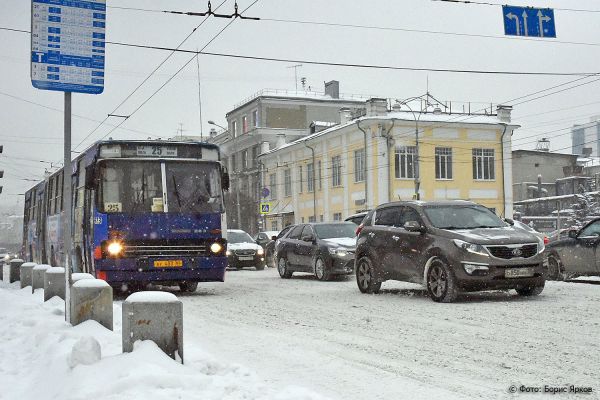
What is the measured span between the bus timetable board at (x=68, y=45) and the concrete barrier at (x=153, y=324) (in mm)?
3617

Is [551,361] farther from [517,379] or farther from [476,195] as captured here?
[476,195]

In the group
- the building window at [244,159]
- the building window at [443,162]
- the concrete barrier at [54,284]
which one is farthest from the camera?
the building window at [244,159]

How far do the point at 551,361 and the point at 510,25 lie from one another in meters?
10.6

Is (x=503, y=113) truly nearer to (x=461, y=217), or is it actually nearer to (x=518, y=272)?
(x=461, y=217)

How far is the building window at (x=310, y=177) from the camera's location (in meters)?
52.6

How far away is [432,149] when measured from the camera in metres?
46.8

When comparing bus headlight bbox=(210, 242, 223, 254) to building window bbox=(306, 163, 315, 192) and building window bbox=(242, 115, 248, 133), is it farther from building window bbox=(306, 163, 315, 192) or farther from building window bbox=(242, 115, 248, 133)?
building window bbox=(242, 115, 248, 133)

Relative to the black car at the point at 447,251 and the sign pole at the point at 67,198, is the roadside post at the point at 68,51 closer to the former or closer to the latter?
the sign pole at the point at 67,198

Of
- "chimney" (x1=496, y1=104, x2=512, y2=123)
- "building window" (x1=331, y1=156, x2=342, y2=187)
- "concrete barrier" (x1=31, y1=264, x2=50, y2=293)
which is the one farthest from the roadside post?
"chimney" (x1=496, y1=104, x2=512, y2=123)

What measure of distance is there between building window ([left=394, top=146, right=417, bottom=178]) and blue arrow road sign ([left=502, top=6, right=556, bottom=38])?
29860 mm

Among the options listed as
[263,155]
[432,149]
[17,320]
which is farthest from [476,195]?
[17,320]

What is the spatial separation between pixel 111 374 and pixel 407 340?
11.5 ft

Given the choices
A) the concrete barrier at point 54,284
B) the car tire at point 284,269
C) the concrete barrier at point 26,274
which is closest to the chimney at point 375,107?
the car tire at point 284,269

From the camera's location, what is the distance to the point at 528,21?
51.9 ft
